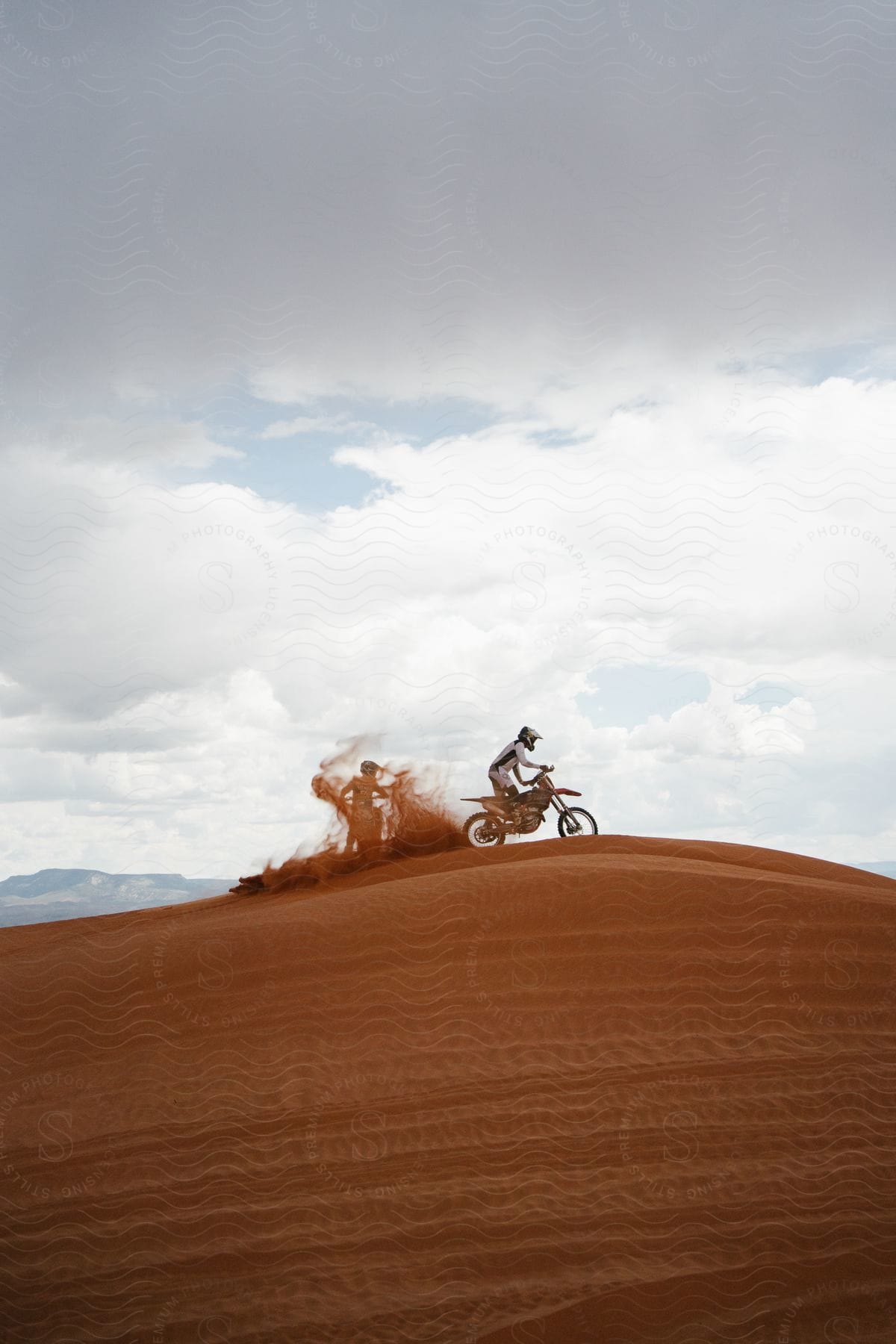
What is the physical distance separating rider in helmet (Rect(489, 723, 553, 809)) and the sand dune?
7.68 ft

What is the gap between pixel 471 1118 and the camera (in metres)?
7.31

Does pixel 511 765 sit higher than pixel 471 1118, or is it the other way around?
pixel 511 765

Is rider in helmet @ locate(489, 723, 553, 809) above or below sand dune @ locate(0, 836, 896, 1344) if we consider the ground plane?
above

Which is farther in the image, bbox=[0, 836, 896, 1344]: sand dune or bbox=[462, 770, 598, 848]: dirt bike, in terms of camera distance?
bbox=[462, 770, 598, 848]: dirt bike

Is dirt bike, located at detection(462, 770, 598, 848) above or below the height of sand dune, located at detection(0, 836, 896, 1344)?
above

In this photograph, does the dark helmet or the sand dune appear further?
the dark helmet

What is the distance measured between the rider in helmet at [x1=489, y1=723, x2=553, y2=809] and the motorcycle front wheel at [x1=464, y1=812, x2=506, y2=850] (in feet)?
1.00

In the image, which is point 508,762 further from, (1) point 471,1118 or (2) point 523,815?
(1) point 471,1118

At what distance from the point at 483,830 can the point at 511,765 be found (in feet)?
3.11

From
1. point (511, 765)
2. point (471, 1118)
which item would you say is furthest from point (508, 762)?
point (471, 1118)

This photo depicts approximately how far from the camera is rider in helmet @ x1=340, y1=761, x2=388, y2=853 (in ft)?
44.0

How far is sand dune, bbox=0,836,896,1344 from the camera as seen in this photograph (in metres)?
5.91

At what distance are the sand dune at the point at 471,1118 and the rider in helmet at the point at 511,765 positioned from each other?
2.34m

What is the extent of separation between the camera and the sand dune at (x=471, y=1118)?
19.4 ft
